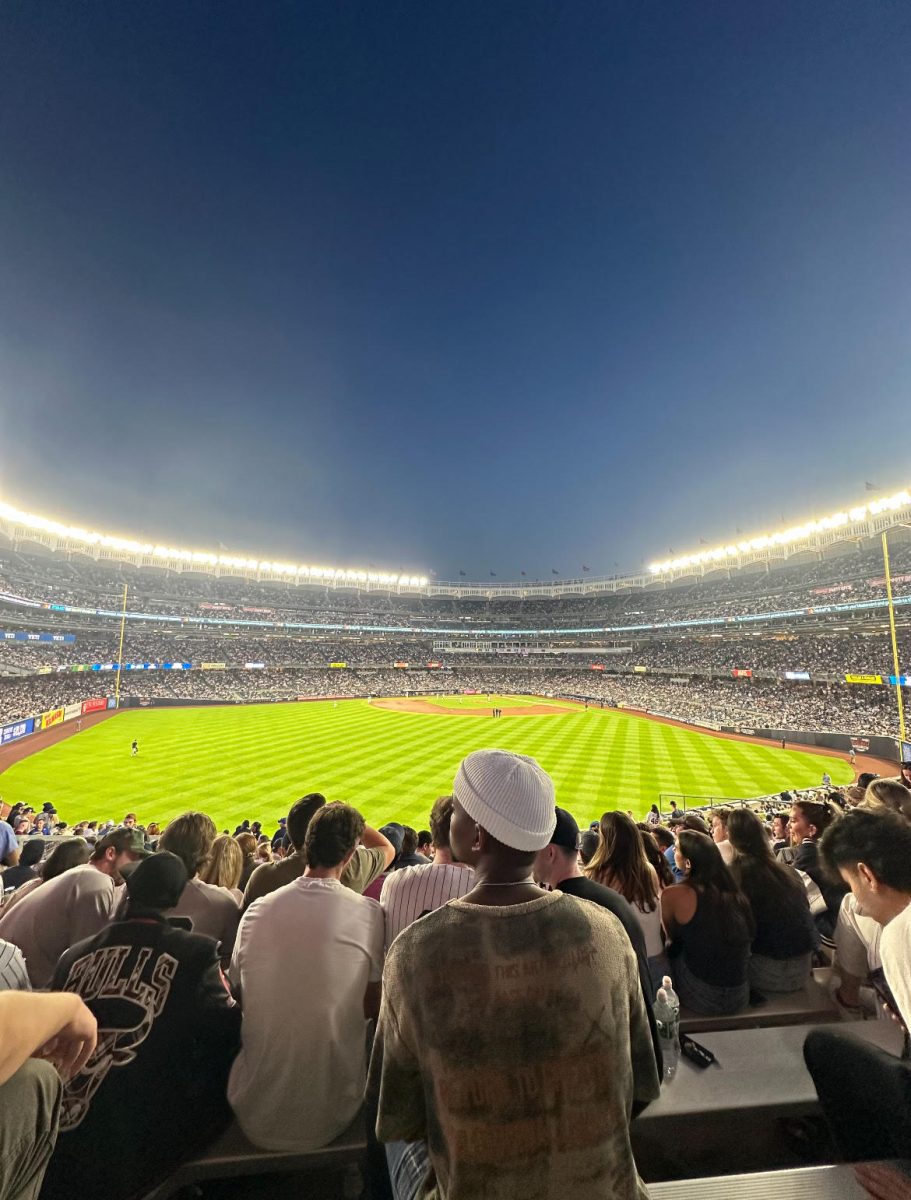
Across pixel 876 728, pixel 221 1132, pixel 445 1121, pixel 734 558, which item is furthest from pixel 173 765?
pixel 734 558

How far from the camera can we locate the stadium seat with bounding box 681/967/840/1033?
151 inches

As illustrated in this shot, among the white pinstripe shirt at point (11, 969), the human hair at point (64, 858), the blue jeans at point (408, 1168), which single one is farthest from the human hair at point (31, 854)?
the blue jeans at point (408, 1168)

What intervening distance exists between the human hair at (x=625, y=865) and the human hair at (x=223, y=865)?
14.8 feet

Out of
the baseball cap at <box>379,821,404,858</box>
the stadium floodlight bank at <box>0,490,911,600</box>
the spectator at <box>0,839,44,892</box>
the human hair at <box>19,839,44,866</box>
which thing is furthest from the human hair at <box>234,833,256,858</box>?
the stadium floodlight bank at <box>0,490,911,600</box>

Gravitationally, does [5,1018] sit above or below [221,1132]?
Answer: above

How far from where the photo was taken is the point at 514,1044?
1.56 meters

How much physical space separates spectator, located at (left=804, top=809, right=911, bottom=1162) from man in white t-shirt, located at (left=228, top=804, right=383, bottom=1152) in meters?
2.51

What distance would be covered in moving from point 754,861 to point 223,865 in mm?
5997

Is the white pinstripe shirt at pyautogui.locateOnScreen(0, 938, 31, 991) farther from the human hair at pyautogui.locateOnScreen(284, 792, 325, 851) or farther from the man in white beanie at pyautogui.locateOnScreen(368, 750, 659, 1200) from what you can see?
the human hair at pyautogui.locateOnScreen(284, 792, 325, 851)

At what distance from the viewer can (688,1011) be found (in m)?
4.06

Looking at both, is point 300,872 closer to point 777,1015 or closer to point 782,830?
point 777,1015

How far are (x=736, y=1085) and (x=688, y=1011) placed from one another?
4.23 ft

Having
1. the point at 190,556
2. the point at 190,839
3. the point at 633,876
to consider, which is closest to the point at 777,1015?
the point at 633,876

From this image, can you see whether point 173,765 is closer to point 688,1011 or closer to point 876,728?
point 688,1011
